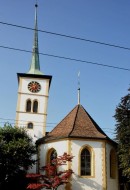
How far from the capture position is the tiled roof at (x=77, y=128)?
94.3 ft

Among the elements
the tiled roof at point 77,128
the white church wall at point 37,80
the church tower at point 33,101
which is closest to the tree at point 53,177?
the tiled roof at point 77,128

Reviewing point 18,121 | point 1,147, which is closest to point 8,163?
point 1,147

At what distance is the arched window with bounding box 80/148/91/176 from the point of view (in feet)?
90.8

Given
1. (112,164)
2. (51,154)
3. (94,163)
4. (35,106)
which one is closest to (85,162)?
(94,163)

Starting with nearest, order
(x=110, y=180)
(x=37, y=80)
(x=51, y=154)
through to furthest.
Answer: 1. (x=110, y=180)
2. (x=51, y=154)
3. (x=37, y=80)

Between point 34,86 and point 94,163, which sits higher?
point 34,86

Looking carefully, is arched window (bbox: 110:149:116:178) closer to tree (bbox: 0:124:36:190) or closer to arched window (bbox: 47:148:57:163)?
arched window (bbox: 47:148:57:163)

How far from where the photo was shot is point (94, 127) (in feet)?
99.9

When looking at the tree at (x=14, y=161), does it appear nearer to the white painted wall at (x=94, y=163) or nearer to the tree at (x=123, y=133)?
the white painted wall at (x=94, y=163)

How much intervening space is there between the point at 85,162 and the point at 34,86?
2178 cm

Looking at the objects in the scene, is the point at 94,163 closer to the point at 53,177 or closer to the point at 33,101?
the point at 53,177

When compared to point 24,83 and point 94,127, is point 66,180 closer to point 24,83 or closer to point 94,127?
point 94,127

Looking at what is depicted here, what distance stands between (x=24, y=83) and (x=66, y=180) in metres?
23.9

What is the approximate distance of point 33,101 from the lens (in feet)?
152
